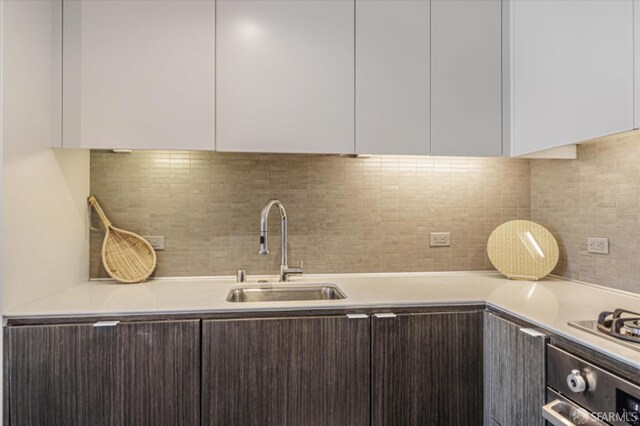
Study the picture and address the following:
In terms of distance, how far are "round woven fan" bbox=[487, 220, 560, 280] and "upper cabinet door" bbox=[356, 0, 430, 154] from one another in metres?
0.71

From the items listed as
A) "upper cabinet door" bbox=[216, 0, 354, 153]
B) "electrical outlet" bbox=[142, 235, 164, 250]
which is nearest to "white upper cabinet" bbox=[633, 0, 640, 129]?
Result: "upper cabinet door" bbox=[216, 0, 354, 153]

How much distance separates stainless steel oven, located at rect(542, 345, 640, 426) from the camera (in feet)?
3.20

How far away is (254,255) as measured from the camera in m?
2.09

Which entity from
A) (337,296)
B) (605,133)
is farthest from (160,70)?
(605,133)

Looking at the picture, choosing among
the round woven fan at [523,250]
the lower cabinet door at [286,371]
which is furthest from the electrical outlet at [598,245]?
the lower cabinet door at [286,371]

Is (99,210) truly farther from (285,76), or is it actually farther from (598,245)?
(598,245)

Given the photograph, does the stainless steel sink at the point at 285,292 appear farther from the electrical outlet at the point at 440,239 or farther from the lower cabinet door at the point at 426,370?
the electrical outlet at the point at 440,239

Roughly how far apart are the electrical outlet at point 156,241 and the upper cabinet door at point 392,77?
1.12 metres

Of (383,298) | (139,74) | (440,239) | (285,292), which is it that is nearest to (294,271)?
(285,292)

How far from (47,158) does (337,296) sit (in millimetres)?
1404

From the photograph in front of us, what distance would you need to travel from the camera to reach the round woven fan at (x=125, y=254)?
6.37 feet

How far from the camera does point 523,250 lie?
81.4 inches

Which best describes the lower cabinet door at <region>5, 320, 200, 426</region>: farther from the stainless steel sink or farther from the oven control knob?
the oven control knob

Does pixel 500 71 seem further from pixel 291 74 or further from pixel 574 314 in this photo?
pixel 574 314
